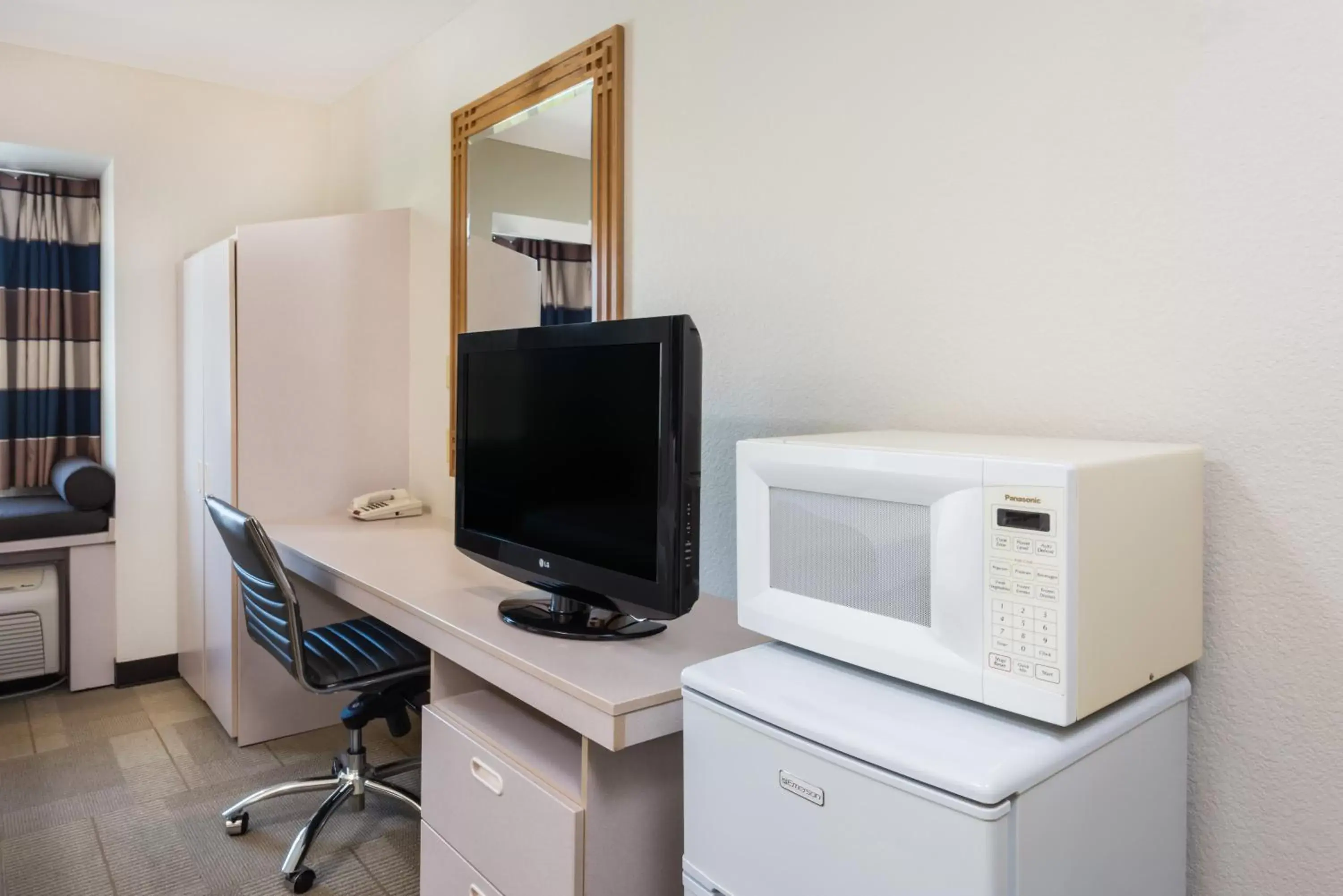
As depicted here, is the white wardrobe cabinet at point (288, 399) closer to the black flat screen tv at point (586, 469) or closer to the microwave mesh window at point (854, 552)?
the black flat screen tv at point (586, 469)

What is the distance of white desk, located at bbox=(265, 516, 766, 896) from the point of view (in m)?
1.39

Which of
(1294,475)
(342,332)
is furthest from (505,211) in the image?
(1294,475)

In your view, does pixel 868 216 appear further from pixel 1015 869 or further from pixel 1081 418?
pixel 1015 869

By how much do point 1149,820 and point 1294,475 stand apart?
0.49m

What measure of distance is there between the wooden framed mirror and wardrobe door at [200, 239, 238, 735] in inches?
29.4

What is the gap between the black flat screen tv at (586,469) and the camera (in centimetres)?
153

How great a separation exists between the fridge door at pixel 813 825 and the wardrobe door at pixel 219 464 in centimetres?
232

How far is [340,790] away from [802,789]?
1.79 m

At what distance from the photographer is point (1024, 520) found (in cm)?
98

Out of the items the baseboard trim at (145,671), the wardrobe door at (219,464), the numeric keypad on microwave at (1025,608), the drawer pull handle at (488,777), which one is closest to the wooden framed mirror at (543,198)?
the wardrobe door at (219,464)

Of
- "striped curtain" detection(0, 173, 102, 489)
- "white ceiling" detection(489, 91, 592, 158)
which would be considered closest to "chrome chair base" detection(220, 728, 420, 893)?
"white ceiling" detection(489, 91, 592, 158)

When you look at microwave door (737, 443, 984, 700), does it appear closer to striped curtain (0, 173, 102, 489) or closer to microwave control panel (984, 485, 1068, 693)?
microwave control panel (984, 485, 1068, 693)

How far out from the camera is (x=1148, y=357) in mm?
1271

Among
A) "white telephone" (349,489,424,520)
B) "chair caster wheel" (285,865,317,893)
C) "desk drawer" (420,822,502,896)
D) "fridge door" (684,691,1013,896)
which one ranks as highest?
"white telephone" (349,489,424,520)
